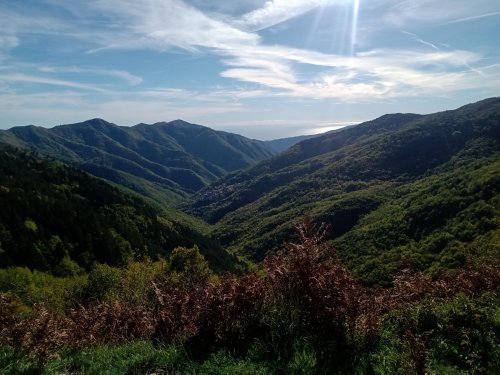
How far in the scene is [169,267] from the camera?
74188 mm

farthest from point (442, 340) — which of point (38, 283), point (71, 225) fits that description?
point (71, 225)

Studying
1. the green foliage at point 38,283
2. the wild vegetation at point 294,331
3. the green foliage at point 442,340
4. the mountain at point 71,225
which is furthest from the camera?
the mountain at point 71,225

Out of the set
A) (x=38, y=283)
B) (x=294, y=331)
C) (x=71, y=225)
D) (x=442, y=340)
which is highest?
(x=294, y=331)

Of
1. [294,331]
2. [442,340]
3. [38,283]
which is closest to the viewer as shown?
[442,340]

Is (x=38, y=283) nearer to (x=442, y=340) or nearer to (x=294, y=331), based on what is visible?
(x=294, y=331)

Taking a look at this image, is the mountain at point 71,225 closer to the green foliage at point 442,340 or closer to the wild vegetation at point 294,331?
the wild vegetation at point 294,331

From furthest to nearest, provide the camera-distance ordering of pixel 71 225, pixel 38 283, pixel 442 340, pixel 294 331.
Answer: pixel 71 225, pixel 38 283, pixel 294 331, pixel 442 340

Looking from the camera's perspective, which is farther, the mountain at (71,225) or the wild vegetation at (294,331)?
the mountain at (71,225)

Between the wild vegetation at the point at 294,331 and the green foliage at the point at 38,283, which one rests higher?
the wild vegetation at the point at 294,331

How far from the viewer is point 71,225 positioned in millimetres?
94750

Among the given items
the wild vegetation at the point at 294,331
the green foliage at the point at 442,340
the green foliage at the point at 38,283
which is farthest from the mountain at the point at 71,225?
the green foliage at the point at 442,340

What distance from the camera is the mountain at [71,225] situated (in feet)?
254

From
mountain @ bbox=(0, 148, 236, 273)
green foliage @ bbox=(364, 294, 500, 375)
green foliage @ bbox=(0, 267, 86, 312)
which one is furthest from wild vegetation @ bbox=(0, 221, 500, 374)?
mountain @ bbox=(0, 148, 236, 273)

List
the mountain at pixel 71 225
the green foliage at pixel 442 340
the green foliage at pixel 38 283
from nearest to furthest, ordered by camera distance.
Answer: the green foliage at pixel 442 340
the green foliage at pixel 38 283
the mountain at pixel 71 225
